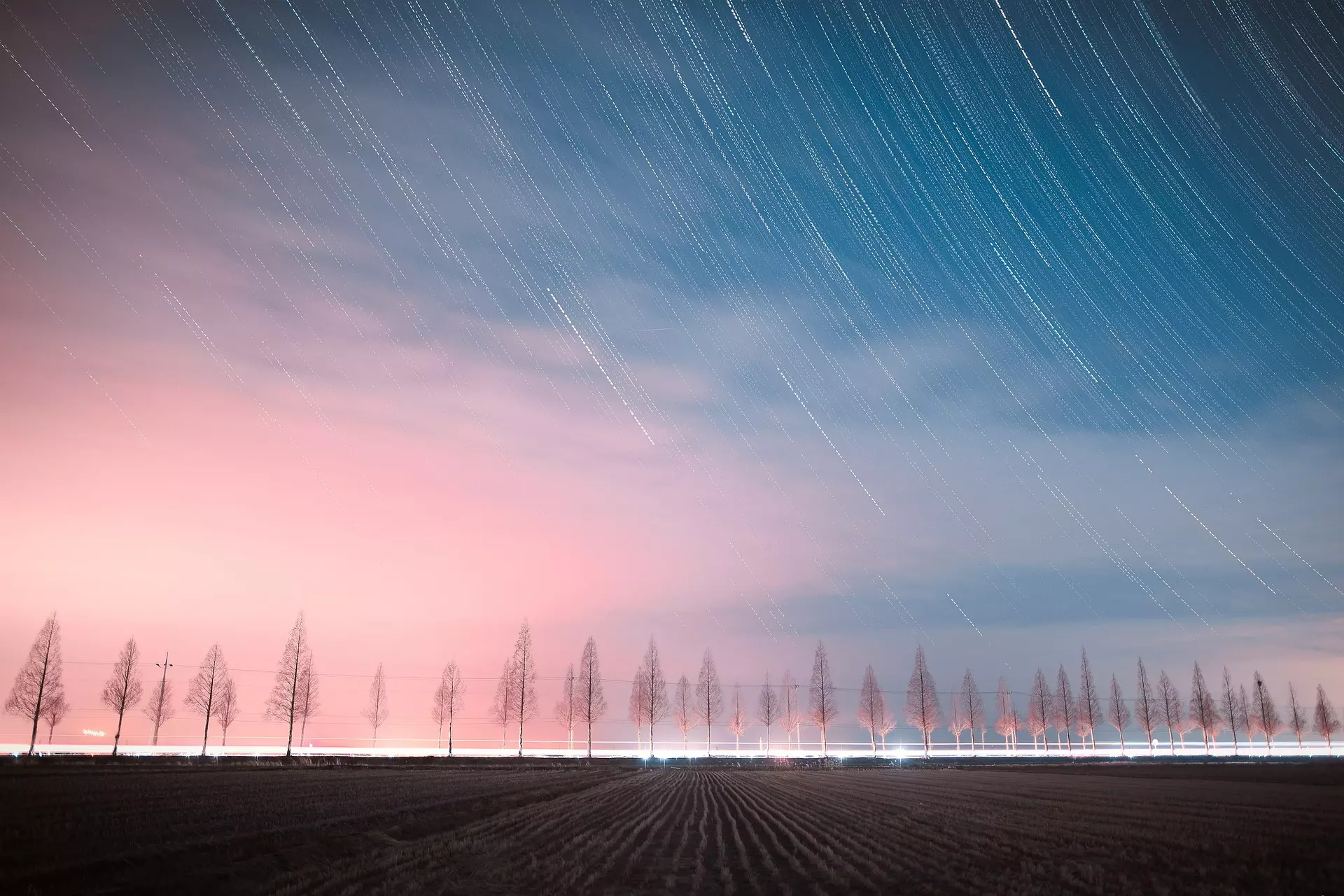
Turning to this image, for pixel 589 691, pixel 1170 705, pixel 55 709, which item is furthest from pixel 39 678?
pixel 1170 705

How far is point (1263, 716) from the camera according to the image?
144625 millimetres

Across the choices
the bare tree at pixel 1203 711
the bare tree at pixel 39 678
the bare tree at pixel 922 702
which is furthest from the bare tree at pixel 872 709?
the bare tree at pixel 39 678

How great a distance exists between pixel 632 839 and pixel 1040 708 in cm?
12847

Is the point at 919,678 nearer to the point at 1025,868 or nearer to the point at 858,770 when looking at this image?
the point at 858,770

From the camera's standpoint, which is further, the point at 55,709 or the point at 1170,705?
the point at 1170,705

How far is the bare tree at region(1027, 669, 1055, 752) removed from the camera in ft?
443

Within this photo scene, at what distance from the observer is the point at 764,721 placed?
5002 inches

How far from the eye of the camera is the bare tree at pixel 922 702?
4882 inches

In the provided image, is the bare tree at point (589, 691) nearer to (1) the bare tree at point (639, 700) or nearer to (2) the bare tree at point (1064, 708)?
(1) the bare tree at point (639, 700)

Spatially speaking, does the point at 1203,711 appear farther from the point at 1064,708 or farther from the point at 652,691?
the point at 652,691

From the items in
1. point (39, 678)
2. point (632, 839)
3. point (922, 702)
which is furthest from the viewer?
point (922, 702)

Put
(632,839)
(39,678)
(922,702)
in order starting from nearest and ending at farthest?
(632,839) < (39,678) < (922,702)

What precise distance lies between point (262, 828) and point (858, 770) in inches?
2755

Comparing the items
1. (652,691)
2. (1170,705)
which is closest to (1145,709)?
(1170,705)
